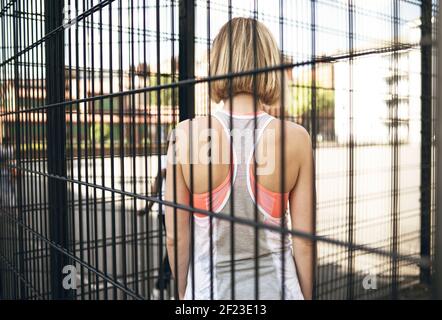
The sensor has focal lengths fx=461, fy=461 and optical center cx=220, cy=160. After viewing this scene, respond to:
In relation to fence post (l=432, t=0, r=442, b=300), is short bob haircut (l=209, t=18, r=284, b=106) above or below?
above

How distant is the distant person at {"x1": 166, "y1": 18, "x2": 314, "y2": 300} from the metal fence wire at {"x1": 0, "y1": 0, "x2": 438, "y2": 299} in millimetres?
44

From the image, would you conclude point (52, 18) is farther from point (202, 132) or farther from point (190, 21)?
point (202, 132)

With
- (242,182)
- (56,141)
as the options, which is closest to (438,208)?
(242,182)

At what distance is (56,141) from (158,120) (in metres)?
1.09

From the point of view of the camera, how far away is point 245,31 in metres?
1.17

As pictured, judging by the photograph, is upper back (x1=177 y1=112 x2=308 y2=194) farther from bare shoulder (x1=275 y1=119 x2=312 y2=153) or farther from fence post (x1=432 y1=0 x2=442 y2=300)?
fence post (x1=432 y1=0 x2=442 y2=300)

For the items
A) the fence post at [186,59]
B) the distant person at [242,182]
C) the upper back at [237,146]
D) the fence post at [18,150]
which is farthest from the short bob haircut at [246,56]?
the fence post at [18,150]

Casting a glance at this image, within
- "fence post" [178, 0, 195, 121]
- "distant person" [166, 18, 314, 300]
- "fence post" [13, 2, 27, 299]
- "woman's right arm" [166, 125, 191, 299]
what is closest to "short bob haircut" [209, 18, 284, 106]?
"distant person" [166, 18, 314, 300]

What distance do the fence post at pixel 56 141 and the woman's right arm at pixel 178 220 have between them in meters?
0.89

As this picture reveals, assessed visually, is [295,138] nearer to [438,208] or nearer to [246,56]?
[246,56]

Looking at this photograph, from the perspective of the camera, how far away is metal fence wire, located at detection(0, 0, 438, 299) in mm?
1452

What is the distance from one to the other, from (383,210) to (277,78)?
3589 millimetres

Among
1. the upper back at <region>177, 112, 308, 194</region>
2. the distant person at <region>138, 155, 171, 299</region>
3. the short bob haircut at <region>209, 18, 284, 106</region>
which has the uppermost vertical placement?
the short bob haircut at <region>209, 18, 284, 106</region>
